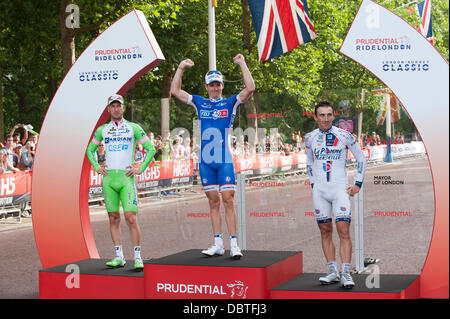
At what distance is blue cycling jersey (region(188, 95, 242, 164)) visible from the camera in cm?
787

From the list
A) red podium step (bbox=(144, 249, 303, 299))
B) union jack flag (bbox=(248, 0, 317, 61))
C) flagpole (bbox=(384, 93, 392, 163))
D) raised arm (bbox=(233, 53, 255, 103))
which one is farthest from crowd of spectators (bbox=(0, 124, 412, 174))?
red podium step (bbox=(144, 249, 303, 299))

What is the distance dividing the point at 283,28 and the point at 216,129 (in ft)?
20.2

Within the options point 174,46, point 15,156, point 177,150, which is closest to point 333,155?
point 177,150

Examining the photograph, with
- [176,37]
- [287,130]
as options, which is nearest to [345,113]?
[287,130]

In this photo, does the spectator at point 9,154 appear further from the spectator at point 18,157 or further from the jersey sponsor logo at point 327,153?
the jersey sponsor logo at point 327,153

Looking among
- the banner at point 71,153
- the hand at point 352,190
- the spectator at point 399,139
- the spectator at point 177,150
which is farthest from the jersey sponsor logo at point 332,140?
the spectator at point 177,150

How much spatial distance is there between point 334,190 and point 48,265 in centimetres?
391

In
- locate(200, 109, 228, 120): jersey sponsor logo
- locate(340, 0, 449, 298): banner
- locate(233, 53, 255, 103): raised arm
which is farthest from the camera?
locate(200, 109, 228, 120): jersey sponsor logo

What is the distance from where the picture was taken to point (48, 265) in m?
9.02

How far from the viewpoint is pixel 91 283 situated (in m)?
7.86

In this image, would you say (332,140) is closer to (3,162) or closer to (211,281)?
(211,281)

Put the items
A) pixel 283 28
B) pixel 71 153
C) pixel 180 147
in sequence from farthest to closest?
pixel 180 147 < pixel 283 28 < pixel 71 153

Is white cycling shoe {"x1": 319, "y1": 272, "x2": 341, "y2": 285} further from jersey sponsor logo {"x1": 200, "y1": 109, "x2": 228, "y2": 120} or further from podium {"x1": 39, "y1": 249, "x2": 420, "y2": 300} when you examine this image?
jersey sponsor logo {"x1": 200, "y1": 109, "x2": 228, "y2": 120}

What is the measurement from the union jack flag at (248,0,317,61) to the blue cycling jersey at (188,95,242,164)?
5.37 meters
